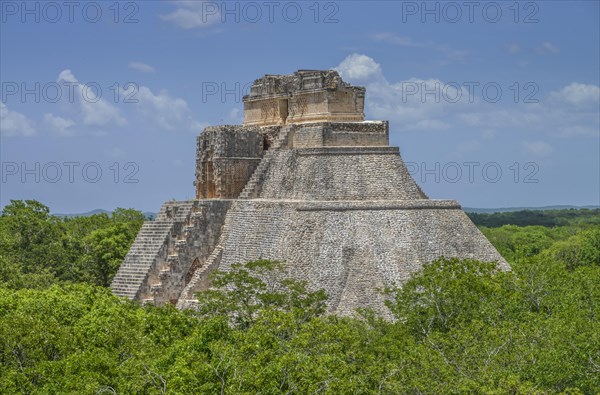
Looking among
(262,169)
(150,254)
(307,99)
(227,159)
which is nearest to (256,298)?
(150,254)

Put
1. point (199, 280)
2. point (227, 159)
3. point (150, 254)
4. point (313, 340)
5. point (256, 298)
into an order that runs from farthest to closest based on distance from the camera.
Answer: point (227, 159), point (150, 254), point (199, 280), point (256, 298), point (313, 340)

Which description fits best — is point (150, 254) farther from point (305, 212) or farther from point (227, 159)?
point (305, 212)

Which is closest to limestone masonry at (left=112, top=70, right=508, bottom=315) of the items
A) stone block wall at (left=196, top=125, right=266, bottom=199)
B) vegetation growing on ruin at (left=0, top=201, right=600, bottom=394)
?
stone block wall at (left=196, top=125, right=266, bottom=199)

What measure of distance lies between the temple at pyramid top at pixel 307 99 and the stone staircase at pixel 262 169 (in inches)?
40.2

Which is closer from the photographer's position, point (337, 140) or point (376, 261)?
point (376, 261)

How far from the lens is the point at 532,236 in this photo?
82750mm

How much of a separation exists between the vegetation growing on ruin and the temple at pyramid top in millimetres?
8056

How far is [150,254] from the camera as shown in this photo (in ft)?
126

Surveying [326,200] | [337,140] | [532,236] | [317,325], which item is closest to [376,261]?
[326,200]

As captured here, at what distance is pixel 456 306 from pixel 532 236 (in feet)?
182

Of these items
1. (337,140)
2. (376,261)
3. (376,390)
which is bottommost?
(376,390)

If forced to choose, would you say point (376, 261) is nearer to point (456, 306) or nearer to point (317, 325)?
point (456, 306)

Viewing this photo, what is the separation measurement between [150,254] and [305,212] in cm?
620

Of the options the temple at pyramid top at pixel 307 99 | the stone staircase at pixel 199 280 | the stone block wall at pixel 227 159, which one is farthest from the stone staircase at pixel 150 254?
the temple at pyramid top at pixel 307 99
